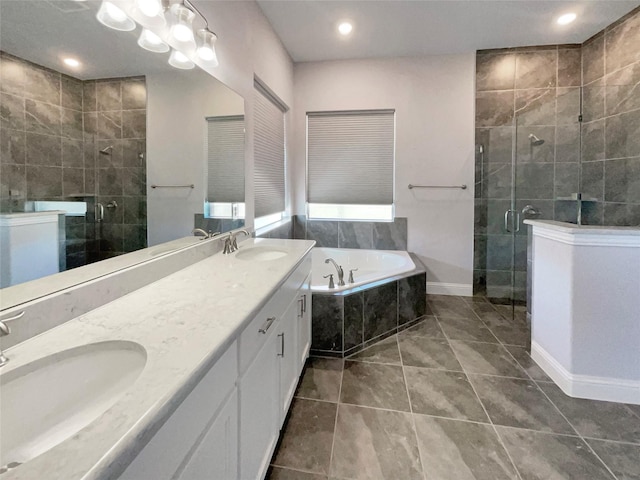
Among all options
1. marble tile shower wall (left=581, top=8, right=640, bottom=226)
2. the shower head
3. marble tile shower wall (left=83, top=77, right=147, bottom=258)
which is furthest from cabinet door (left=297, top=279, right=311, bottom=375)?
the shower head

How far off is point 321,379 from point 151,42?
199cm

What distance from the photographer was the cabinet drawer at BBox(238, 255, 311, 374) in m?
1.02

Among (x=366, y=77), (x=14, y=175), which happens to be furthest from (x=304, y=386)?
(x=366, y=77)

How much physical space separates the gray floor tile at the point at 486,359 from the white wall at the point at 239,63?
186 centimetres

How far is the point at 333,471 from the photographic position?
4.58ft

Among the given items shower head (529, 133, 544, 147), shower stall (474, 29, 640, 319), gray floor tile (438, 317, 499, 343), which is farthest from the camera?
shower head (529, 133, 544, 147)

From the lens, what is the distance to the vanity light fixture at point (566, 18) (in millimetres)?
2854

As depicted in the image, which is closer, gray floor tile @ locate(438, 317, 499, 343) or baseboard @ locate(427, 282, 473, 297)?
gray floor tile @ locate(438, 317, 499, 343)

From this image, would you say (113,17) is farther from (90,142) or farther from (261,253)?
(261,253)

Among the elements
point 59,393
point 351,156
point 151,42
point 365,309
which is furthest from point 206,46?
point 351,156

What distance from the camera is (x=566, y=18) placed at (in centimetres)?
290

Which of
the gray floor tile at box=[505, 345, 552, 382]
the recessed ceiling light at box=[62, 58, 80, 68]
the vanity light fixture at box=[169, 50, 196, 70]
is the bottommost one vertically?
the gray floor tile at box=[505, 345, 552, 382]

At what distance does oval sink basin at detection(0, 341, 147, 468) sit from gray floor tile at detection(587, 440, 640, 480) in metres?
1.92

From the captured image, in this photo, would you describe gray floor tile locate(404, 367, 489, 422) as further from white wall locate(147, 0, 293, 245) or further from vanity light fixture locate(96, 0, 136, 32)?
vanity light fixture locate(96, 0, 136, 32)
